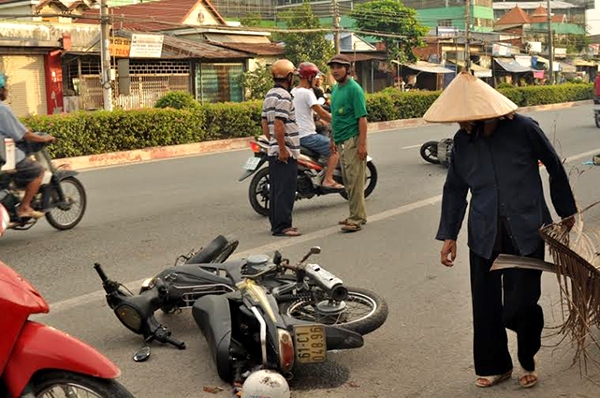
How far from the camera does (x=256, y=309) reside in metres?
4.14

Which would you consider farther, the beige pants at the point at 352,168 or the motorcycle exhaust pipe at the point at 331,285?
the beige pants at the point at 352,168

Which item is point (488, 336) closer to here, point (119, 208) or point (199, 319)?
point (199, 319)

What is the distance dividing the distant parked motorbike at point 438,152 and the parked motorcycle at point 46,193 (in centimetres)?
666

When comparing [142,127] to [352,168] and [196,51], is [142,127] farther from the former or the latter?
[196,51]

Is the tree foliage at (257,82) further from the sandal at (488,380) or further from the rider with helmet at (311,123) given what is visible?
the sandal at (488,380)

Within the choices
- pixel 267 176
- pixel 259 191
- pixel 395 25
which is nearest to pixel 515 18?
pixel 395 25

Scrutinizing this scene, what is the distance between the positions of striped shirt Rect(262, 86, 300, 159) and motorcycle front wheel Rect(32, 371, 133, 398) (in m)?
5.03

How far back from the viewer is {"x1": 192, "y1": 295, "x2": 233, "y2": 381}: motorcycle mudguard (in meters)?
4.04

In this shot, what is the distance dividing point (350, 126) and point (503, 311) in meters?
4.14

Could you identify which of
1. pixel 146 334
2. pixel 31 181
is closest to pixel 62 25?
pixel 31 181

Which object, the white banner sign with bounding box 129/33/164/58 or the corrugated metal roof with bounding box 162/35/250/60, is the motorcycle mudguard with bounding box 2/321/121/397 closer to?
the white banner sign with bounding box 129/33/164/58

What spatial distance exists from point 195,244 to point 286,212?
0.95 meters

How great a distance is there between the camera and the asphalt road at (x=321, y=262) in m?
4.18

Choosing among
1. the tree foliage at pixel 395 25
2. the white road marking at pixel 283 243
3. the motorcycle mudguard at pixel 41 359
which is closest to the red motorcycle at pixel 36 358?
the motorcycle mudguard at pixel 41 359
